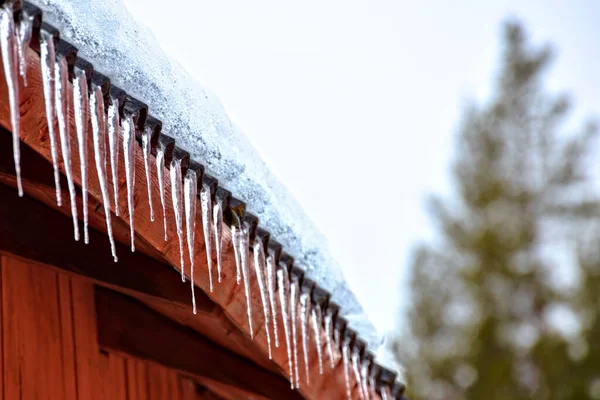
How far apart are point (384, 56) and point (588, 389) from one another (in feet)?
77.0

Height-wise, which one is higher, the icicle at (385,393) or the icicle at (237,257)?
the icicle at (237,257)

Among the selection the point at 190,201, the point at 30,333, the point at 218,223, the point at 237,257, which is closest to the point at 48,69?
the point at 190,201

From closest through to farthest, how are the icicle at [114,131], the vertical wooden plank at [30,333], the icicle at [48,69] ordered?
the icicle at [48,69], the icicle at [114,131], the vertical wooden plank at [30,333]

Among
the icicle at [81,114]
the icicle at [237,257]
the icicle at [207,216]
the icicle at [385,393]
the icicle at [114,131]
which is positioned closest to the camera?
the icicle at [81,114]

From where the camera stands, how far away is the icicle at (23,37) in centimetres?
169

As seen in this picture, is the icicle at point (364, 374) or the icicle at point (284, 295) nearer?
the icicle at point (284, 295)

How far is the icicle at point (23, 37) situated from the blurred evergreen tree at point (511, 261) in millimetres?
18885

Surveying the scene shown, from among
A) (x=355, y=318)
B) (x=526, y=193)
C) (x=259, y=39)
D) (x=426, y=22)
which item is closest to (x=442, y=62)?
(x=426, y=22)

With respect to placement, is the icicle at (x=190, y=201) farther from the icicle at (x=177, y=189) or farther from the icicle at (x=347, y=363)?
the icicle at (x=347, y=363)

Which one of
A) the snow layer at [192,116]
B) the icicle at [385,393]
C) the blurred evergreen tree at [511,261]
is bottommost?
the icicle at [385,393]

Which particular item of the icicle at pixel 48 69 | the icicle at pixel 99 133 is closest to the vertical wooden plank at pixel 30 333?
the icicle at pixel 99 133

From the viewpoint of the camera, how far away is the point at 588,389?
1895 cm

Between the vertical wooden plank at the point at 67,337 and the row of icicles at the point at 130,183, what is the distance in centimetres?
66

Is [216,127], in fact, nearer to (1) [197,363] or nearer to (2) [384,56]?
(1) [197,363]
